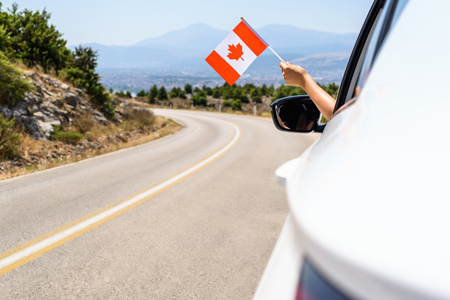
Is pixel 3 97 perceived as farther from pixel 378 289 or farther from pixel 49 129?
pixel 378 289

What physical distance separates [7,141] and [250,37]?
8407 mm

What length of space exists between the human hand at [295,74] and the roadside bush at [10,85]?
11.5m

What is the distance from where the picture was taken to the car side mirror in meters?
2.54

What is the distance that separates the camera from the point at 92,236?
4.72 m

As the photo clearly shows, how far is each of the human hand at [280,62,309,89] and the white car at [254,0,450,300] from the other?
1332 millimetres

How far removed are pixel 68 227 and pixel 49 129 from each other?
855 cm

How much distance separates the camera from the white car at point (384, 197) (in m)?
0.56

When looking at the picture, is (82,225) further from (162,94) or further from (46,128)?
(162,94)

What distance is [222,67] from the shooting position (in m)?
4.57

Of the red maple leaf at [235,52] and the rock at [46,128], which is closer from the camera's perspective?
the red maple leaf at [235,52]

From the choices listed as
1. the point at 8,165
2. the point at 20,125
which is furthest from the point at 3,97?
the point at 8,165

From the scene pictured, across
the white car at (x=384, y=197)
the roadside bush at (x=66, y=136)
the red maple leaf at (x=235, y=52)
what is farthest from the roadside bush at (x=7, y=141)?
the white car at (x=384, y=197)

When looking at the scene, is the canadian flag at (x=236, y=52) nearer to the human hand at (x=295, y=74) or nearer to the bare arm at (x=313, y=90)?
the human hand at (x=295, y=74)

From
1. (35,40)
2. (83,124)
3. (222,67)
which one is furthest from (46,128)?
(222,67)
